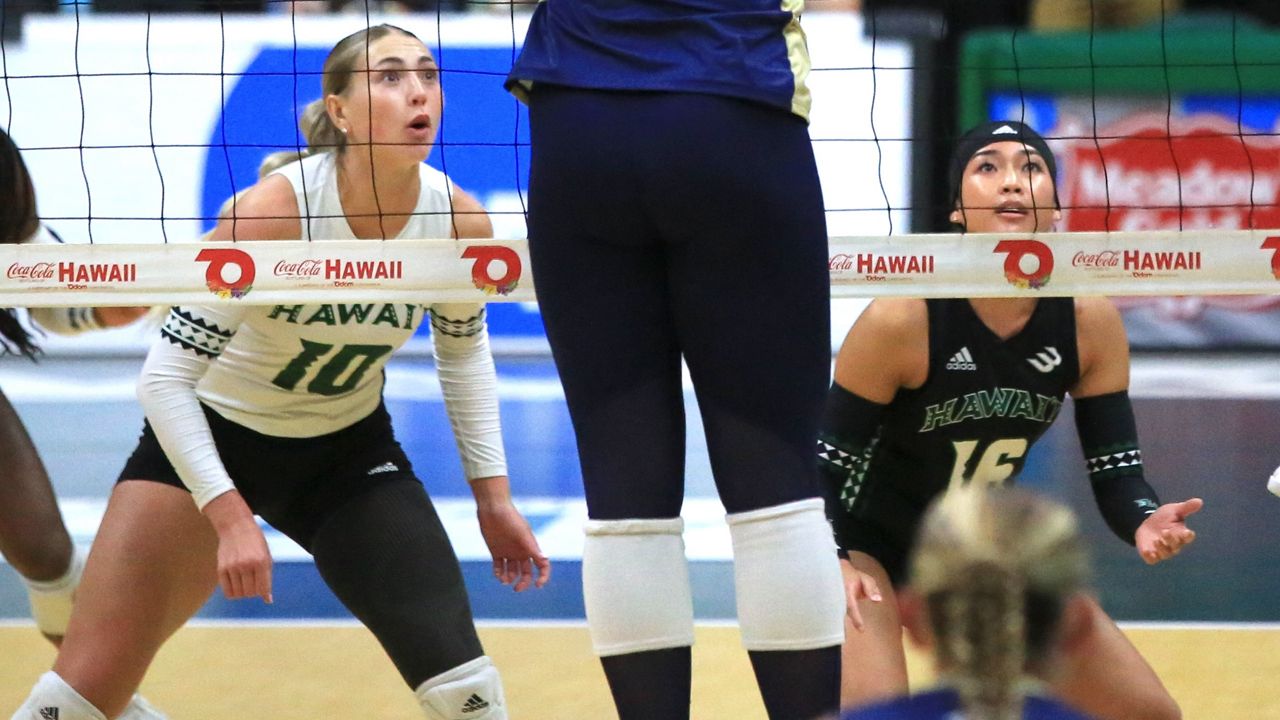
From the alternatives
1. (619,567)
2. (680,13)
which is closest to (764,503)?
(619,567)

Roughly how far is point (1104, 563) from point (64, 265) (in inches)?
128

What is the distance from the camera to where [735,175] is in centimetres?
185

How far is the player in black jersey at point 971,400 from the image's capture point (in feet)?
9.16

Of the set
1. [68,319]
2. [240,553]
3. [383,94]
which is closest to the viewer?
[240,553]

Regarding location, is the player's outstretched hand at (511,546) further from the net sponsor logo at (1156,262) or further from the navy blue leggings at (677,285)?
the net sponsor logo at (1156,262)

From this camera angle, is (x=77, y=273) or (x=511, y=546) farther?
(x=511, y=546)

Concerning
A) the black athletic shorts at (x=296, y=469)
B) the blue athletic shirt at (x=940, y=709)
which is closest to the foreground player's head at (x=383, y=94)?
the black athletic shorts at (x=296, y=469)

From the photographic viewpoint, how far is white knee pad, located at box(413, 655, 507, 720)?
262cm

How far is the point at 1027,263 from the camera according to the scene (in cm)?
262

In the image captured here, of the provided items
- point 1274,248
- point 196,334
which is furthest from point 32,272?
point 1274,248

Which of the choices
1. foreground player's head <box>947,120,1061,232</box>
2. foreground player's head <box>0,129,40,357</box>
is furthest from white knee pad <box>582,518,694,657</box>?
foreground player's head <box>0,129,40,357</box>

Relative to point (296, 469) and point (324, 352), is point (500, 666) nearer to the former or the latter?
point (296, 469)

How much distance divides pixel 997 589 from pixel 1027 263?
143 centimetres

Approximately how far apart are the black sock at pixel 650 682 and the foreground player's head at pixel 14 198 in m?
1.92
